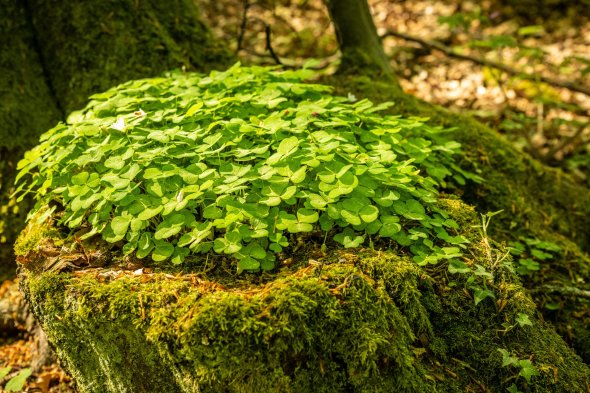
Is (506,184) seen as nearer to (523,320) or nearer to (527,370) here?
(523,320)

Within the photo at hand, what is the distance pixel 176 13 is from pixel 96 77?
87cm

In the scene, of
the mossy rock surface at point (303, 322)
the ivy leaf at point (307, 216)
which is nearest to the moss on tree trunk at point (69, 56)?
the mossy rock surface at point (303, 322)

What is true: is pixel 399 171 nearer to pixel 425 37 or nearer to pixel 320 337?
pixel 320 337

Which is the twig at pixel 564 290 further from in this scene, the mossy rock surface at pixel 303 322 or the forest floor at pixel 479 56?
the forest floor at pixel 479 56

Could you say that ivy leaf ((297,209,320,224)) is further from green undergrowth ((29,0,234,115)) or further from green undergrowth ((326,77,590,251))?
green undergrowth ((29,0,234,115))

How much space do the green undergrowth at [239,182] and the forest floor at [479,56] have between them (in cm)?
226

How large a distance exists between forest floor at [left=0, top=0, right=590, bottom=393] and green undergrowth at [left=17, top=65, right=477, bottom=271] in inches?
89.1

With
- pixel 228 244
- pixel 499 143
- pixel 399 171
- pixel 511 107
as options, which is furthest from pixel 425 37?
pixel 228 244

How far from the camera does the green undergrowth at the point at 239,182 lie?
6.53 ft

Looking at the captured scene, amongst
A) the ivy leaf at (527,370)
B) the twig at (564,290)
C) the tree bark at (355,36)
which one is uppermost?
the tree bark at (355,36)

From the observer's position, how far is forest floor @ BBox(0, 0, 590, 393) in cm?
537

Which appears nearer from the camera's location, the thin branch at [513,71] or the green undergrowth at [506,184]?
the green undergrowth at [506,184]

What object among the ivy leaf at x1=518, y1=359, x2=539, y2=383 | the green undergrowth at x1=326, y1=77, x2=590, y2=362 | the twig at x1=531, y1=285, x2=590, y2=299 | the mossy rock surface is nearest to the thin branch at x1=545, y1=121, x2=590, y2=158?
the green undergrowth at x1=326, y1=77, x2=590, y2=362

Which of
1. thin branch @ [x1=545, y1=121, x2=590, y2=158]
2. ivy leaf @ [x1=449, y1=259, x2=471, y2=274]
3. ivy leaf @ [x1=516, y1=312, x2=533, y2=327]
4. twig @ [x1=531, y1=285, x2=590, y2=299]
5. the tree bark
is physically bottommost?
thin branch @ [x1=545, y1=121, x2=590, y2=158]
